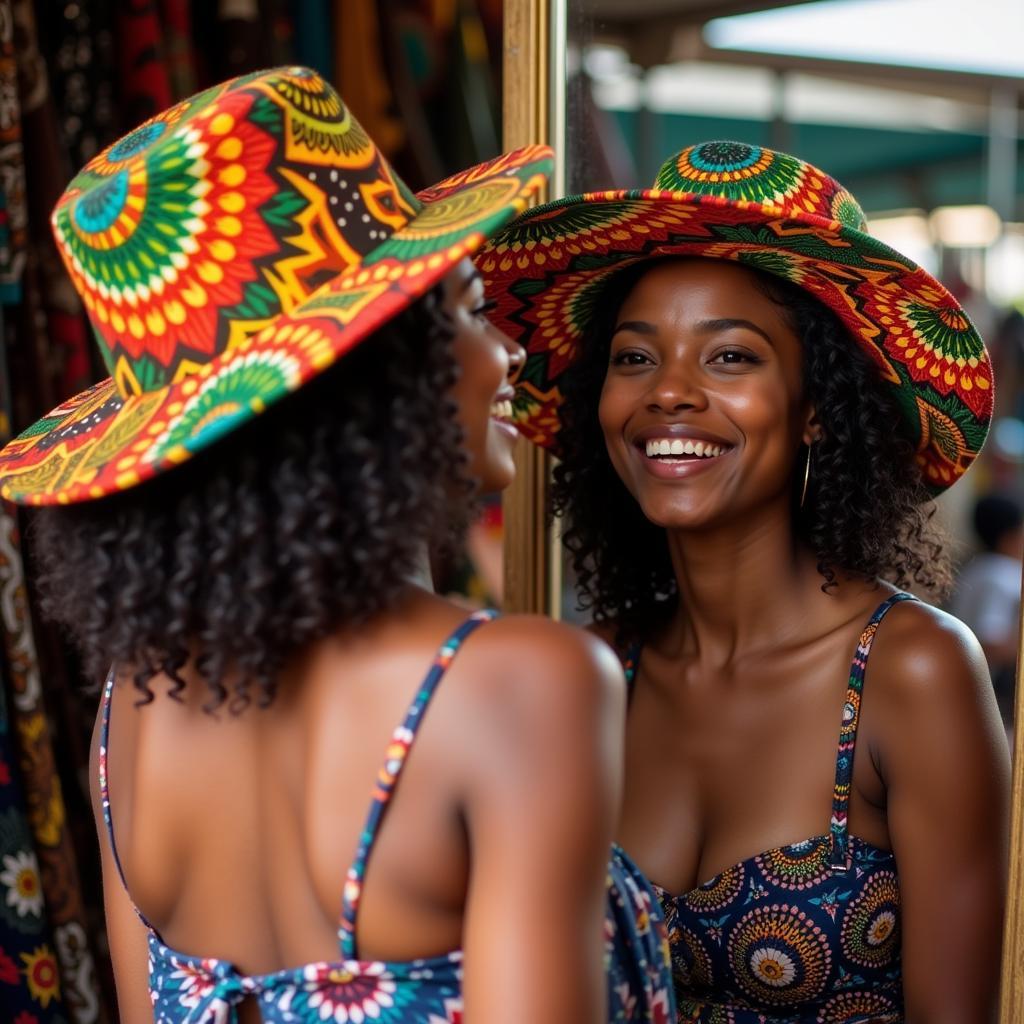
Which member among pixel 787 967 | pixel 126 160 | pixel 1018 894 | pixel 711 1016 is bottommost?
pixel 711 1016

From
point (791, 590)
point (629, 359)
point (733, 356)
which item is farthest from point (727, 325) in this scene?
point (791, 590)

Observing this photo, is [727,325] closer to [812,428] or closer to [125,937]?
[812,428]

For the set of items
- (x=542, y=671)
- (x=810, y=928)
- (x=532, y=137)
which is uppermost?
(x=532, y=137)

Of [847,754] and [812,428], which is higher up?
[812,428]

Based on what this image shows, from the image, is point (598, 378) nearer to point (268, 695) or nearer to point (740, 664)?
point (740, 664)

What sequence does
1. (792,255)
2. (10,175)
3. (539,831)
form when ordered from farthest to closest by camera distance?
(10,175) < (792,255) < (539,831)

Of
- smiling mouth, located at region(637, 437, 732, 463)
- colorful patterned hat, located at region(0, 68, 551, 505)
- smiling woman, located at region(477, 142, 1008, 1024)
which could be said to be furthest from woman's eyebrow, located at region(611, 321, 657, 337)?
colorful patterned hat, located at region(0, 68, 551, 505)

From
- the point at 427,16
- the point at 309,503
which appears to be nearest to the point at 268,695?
the point at 309,503

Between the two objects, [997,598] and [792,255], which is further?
[997,598]

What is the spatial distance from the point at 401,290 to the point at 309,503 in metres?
0.19

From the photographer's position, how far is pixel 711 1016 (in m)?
1.68

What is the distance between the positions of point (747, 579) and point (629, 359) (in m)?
0.35

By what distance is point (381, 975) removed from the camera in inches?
41.4

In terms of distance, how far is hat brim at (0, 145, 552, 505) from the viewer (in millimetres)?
1004
